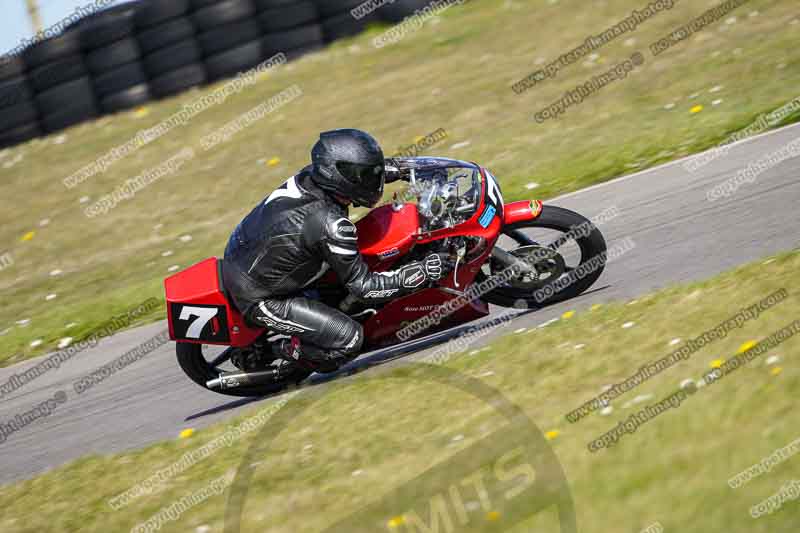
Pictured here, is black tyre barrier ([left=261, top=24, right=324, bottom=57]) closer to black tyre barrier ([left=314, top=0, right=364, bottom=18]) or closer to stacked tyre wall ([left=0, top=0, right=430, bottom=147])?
stacked tyre wall ([left=0, top=0, right=430, bottom=147])

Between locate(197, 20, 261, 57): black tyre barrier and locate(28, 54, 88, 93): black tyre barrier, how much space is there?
1.86m

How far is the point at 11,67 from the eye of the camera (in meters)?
14.4

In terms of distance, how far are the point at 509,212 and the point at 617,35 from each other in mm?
8184

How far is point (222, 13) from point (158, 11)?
3.14 ft

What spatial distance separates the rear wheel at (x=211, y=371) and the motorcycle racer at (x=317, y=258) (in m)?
0.46

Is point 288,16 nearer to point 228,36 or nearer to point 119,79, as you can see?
point 228,36

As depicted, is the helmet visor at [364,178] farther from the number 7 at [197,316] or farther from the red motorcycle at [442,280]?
the number 7 at [197,316]

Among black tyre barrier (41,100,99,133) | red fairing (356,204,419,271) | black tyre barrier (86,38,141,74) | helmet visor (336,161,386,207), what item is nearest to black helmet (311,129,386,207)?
helmet visor (336,161,386,207)

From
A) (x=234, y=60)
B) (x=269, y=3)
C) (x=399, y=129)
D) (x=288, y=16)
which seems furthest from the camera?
(x=234, y=60)

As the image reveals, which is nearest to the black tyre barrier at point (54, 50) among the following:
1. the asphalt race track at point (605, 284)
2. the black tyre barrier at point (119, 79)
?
the black tyre barrier at point (119, 79)

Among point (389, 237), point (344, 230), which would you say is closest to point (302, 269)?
point (344, 230)

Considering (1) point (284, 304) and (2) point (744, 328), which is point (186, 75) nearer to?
(1) point (284, 304)

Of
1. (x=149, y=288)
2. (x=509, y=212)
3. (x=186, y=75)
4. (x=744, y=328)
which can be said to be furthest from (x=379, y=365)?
(x=186, y=75)

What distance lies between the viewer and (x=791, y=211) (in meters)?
7.43
